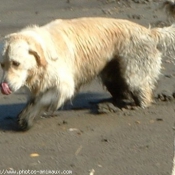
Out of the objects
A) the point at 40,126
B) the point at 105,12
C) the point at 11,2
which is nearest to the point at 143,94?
the point at 40,126

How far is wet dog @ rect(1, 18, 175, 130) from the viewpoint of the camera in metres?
7.84

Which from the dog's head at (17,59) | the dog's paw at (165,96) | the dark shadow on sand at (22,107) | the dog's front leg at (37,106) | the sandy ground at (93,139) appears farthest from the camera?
the dog's paw at (165,96)

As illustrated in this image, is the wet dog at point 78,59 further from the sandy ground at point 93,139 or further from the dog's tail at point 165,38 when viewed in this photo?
the sandy ground at point 93,139

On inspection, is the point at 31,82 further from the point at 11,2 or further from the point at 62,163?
the point at 11,2

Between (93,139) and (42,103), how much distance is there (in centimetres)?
67

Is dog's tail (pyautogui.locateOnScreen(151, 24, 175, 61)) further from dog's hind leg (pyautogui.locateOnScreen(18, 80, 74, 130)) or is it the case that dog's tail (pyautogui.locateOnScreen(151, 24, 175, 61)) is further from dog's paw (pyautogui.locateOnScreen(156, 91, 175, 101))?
dog's hind leg (pyautogui.locateOnScreen(18, 80, 74, 130))

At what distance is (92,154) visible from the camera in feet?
24.9

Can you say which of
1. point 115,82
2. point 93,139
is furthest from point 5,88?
point 115,82

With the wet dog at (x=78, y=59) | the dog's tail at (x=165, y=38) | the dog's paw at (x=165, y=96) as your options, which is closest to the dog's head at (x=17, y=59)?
the wet dog at (x=78, y=59)

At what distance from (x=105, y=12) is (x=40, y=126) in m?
4.73

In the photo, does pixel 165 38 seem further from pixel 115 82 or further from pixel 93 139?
pixel 93 139

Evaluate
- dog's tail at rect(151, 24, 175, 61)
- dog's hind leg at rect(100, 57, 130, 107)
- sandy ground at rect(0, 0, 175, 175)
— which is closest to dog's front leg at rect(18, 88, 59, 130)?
sandy ground at rect(0, 0, 175, 175)

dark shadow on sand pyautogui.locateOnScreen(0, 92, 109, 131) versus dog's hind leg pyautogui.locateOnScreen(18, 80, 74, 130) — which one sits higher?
dog's hind leg pyautogui.locateOnScreen(18, 80, 74, 130)

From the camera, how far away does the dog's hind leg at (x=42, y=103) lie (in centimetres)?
821
